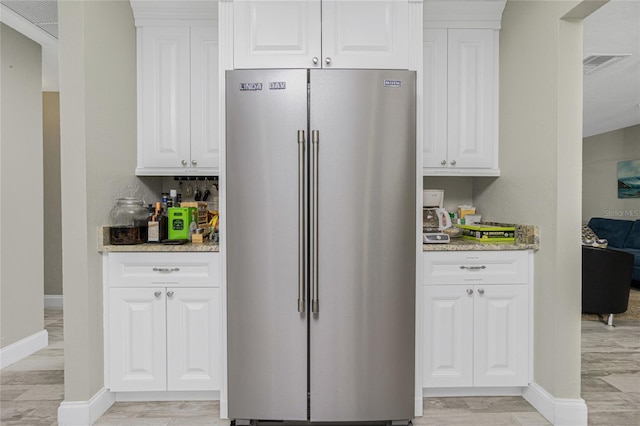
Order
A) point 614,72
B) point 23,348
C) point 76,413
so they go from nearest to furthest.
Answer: point 76,413 < point 23,348 < point 614,72

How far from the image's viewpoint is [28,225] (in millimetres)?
3059

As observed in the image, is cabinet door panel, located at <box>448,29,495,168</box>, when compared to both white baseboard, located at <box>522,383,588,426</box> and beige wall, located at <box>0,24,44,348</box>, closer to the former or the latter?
white baseboard, located at <box>522,383,588,426</box>

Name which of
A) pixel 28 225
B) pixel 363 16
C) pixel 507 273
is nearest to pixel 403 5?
pixel 363 16

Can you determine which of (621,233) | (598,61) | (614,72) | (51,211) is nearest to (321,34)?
(598,61)

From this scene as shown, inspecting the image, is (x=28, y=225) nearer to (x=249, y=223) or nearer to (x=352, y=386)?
(x=249, y=223)

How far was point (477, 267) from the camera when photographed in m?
2.32

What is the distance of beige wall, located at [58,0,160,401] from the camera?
205cm

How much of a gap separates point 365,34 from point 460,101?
88 cm

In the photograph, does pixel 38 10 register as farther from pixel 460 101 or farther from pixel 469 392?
pixel 469 392

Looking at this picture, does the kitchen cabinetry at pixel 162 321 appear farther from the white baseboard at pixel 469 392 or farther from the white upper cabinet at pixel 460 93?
the white upper cabinet at pixel 460 93

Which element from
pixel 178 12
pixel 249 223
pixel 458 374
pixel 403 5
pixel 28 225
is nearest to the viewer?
pixel 249 223

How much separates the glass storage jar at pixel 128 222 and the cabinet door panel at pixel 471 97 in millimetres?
2048

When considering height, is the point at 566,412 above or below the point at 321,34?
below

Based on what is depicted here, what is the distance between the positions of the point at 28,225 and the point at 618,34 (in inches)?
194
